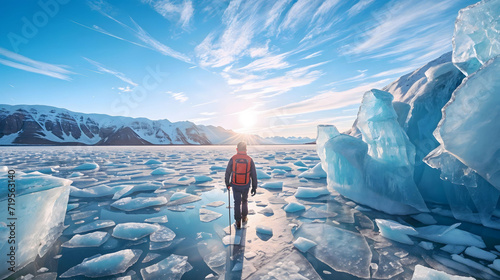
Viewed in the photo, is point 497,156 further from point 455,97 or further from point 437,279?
point 437,279

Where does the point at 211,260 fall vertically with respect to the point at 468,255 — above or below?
above

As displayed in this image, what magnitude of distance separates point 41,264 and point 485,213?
723 centimetres

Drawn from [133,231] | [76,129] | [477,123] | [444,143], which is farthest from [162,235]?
[76,129]

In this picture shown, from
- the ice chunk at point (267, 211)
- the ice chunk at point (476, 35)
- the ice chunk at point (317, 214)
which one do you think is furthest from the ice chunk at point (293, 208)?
the ice chunk at point (476, 35)

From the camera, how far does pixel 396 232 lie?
3.30 m

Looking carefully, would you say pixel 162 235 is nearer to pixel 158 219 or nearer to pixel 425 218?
pixel 158 219

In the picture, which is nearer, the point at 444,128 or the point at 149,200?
the point at 444,128

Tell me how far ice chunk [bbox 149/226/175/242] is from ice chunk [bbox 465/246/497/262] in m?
4.46

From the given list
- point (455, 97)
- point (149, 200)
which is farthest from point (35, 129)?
point (455, 97)

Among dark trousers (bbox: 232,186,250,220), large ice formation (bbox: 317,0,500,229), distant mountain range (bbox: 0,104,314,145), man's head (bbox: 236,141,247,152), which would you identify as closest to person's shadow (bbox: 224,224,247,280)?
dark trousers (bbox: 232,186,250,220)

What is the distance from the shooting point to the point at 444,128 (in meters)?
3.28

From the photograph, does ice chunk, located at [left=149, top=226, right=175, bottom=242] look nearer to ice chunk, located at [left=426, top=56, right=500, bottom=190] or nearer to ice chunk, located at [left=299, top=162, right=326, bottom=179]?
ice chunk, located at [left=426, top=56, right=500, bottom=190]

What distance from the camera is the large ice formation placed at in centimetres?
312

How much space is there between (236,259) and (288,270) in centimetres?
72
